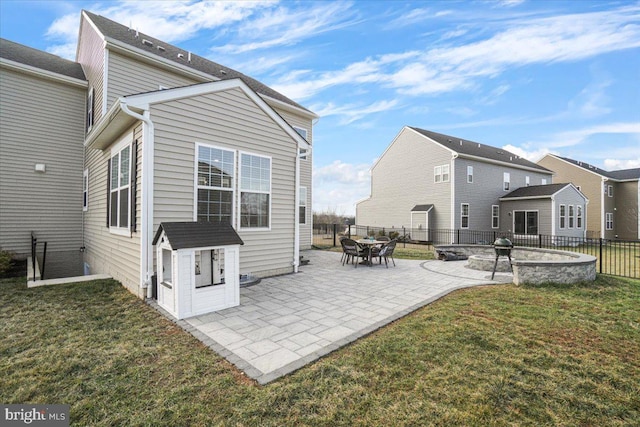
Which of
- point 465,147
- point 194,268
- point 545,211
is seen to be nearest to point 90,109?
point 194,268

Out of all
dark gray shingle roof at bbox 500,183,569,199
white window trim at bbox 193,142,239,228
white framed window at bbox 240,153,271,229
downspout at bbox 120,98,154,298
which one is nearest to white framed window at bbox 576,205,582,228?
dark gray shingle roof at bbox 500,183,569,199

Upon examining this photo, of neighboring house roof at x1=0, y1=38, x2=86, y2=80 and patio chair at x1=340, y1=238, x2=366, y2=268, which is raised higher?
neighboring house roof at x1=0, y1=38, x2=86, y2=80

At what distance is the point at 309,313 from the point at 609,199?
33375mm

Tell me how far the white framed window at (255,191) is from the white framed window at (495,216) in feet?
64.0

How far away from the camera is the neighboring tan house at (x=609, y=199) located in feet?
79.9

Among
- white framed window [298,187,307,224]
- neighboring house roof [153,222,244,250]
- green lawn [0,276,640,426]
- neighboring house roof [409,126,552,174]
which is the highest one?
neighboring house roof [409,126,552,174]

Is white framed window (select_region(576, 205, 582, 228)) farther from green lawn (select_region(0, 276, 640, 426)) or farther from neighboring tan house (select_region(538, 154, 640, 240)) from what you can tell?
green lawn (select_region(0, 276, 640, 426))

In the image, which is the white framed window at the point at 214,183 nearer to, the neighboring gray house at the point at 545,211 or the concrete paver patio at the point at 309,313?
the concrete paver patio at the point at 309,313

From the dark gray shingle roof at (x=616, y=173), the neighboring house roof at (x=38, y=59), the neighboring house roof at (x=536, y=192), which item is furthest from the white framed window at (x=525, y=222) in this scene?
the neighboring house roof at (x=38, y=59)

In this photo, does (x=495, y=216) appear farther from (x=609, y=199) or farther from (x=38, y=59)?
(x=38, y=59)

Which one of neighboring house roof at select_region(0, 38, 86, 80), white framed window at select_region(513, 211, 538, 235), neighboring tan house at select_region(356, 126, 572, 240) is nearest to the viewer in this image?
neighboring house roof at select_region(0, 38, 86, 80)

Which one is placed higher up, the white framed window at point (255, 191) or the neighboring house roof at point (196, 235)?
the white framed window at point (255, 191)

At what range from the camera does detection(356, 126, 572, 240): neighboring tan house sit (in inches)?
746

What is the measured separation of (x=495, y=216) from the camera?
21.2 metres
